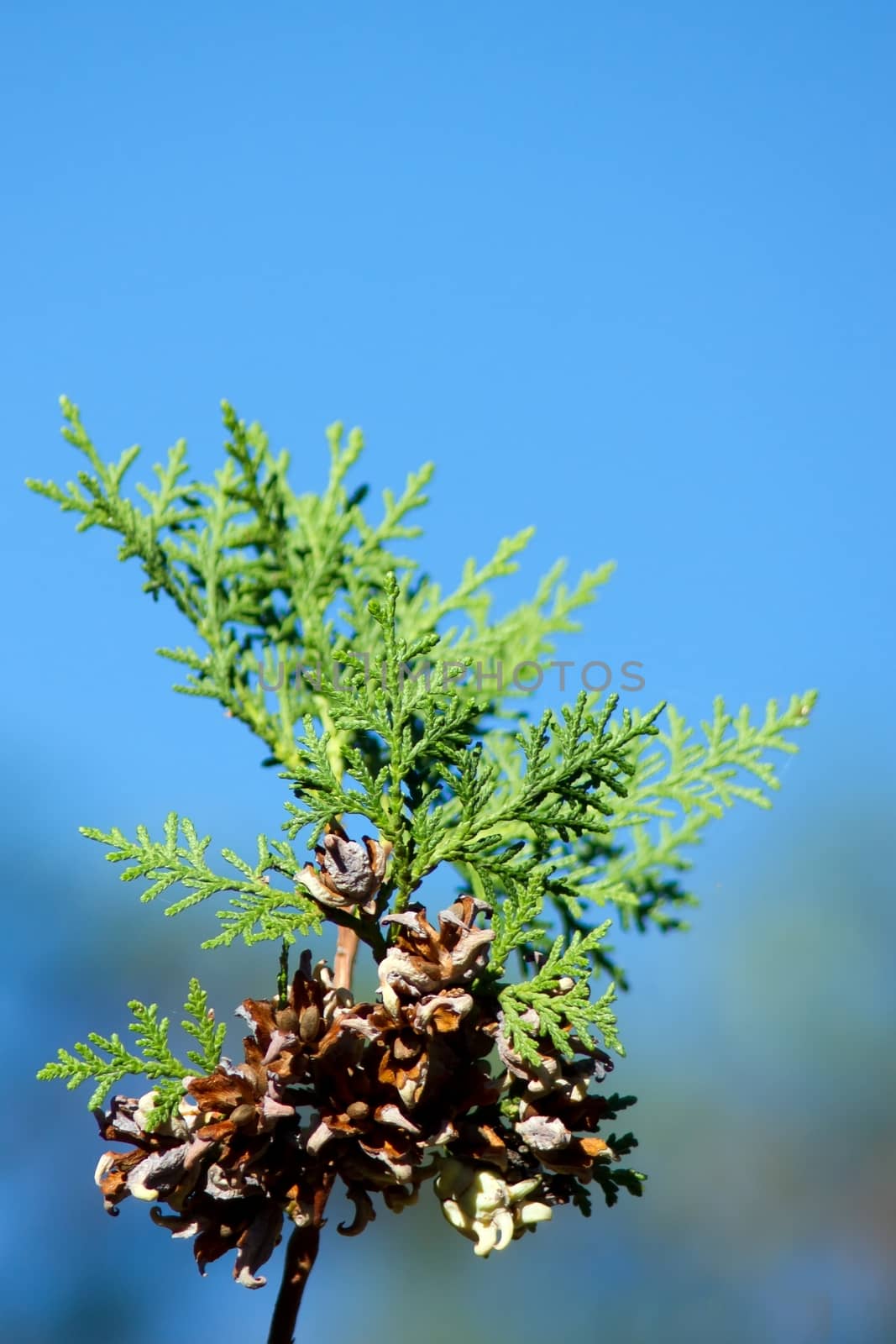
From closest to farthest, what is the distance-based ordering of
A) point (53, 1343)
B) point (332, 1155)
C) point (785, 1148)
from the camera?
point (332, 1155) < point (53, 1343) < point (785, 1148)

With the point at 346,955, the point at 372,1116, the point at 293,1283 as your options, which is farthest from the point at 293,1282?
the point at 346,955

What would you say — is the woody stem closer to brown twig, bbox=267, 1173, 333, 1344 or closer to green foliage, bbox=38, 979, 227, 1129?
brown twig, bbox=267, 1173, 333, 1344

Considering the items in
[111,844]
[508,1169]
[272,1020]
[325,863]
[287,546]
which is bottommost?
[508,1169]

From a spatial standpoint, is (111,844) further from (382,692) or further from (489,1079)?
(489,1079)

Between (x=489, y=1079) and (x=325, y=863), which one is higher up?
(x=325, y=863)

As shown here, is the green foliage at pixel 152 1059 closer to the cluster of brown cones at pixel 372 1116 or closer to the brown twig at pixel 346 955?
the cluster of brown cones at pixel 372 1116

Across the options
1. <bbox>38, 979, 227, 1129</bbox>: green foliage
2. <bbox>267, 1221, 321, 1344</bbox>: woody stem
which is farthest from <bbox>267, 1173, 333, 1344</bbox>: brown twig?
<bbox>38, 979, 227, 1129</bbox>: green foliage

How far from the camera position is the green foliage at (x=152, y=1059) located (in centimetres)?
174

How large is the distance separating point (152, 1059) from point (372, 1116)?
318mm

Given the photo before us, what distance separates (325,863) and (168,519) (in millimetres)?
1154

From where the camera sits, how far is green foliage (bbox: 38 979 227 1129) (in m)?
1.74

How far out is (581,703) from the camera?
190cm

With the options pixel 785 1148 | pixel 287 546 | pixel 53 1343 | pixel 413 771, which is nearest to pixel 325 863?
pixel 413 771

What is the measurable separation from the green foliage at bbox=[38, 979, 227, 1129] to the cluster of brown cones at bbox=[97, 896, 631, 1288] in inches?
1.2
